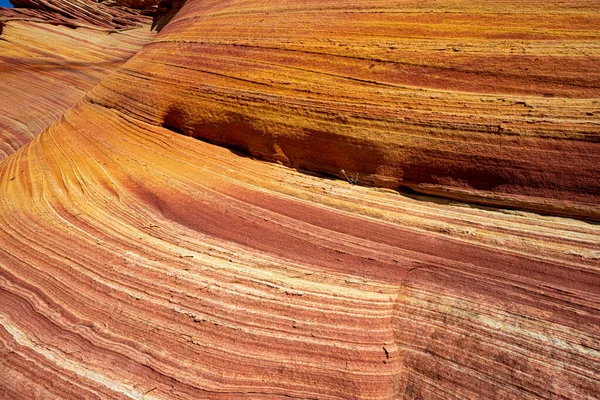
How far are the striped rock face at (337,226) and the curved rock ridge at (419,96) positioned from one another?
0.02 m

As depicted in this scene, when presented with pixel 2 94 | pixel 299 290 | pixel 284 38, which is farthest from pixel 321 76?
pixel 2 94

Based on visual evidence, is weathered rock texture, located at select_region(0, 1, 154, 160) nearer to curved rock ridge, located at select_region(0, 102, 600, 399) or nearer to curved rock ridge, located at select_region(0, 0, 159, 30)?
curved rock ridge, located at select_region(0, 0, 159, 30)

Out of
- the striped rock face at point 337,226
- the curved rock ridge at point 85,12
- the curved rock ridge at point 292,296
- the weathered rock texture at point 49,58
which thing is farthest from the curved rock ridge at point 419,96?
the curved rock ridge at point 85,12

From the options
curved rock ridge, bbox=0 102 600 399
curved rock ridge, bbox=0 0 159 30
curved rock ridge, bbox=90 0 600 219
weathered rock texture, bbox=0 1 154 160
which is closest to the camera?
curved rock ridge, bbox=0 102 600 399

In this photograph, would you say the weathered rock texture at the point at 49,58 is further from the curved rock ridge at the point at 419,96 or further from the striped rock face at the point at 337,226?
the curved rock ridge at the point at 419,96

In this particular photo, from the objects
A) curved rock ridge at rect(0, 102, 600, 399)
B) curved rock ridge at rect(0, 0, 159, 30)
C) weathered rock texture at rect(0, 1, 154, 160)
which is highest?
curved rock ridge at rect(0, 0, 159, 30)

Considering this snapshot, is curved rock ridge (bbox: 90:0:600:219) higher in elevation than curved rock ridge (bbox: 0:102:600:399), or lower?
higher

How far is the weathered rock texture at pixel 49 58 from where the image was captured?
7852 mm

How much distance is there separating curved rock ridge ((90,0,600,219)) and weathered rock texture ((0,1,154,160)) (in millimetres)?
4904

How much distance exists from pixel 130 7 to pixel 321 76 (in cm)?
1432

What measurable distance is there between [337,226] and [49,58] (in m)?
10.3

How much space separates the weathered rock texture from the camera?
7.85 metres

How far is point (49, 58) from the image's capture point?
988 cm

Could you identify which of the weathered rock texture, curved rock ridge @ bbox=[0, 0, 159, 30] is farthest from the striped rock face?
curved rock ridge @ bbox=[0, 0, 159, 30]
